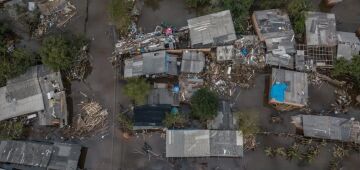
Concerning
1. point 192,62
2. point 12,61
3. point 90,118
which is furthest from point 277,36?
point 12,61

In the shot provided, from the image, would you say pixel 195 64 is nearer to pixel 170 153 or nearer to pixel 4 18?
pixel 170 153

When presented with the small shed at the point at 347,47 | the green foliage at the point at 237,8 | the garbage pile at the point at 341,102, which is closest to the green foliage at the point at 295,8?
the green foliage at the point at 237,8

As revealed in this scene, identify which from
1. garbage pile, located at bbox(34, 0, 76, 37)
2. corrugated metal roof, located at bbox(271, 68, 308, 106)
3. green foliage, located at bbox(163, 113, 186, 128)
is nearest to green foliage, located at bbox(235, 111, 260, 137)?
corrugated metal roof, located at bbox(271, 68, 308, 106)

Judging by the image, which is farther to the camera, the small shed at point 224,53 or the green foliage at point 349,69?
the small shed at point 224,53

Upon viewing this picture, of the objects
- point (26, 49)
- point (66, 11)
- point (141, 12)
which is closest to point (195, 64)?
point (141, 12)

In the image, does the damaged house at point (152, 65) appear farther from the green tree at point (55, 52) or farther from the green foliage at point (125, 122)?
the green tree at point (55, 52)

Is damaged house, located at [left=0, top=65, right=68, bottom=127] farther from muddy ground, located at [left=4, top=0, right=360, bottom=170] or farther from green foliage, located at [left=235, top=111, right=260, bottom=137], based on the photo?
green foliage, located at [left=235, top=111, right=260, bottom=137]

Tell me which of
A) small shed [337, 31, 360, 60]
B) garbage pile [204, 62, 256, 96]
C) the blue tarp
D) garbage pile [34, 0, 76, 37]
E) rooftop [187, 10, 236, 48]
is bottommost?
the blue tarp
